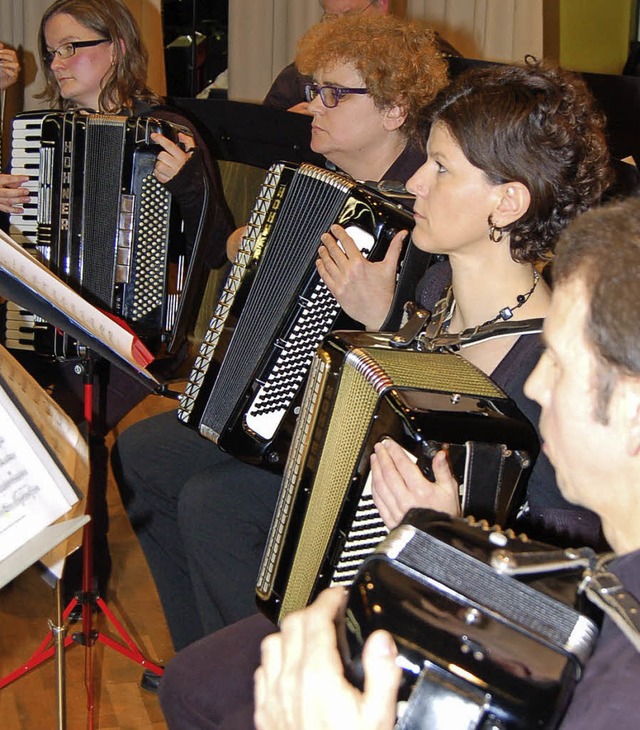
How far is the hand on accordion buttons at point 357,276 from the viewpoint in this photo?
1.77m

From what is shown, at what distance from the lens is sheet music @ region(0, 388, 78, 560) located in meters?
1.12

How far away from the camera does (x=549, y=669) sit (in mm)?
Result: 829

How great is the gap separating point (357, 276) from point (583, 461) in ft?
2.94

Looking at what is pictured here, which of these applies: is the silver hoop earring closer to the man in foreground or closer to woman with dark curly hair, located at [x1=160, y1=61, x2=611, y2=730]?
woman with dark curly hair, located at [x1=160, y1=61, x2=611, y2=730]

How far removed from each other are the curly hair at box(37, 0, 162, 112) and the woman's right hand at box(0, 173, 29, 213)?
0.31 meters

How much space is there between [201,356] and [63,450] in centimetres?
69

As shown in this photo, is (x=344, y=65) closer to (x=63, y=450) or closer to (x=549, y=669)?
(x=63, y=450)

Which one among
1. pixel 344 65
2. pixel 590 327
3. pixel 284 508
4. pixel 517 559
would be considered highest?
pixel 344 65

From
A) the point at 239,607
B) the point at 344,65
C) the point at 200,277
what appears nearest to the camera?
the point at 239,607

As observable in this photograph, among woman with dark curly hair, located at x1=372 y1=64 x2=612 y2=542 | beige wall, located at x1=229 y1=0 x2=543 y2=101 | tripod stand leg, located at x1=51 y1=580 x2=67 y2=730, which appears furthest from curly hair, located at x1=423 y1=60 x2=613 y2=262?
beige wall, located at x1=229 y1=0 x2=543 y2=101

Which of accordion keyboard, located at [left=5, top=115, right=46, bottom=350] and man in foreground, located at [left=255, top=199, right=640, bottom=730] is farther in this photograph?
accordion keyboard, located at [left=5, top=115, right=46, bottom=350]

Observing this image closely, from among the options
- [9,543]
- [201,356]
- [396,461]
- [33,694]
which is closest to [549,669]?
[396,461]

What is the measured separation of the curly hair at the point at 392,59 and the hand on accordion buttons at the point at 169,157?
38 cm

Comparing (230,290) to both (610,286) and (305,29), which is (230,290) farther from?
(305,29)
